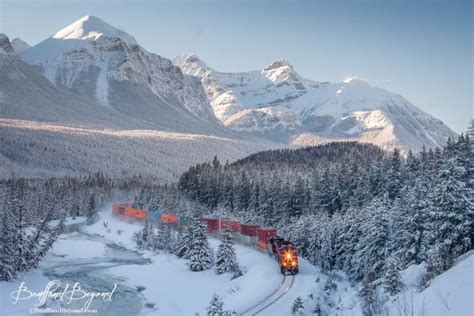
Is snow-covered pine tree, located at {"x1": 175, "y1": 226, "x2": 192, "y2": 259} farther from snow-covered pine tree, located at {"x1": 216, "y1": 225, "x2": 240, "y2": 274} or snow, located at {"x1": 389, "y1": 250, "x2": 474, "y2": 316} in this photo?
snow, located at {"x1": 389, "y1": 250, "x2": 474, "y2": 316}

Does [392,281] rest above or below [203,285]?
above

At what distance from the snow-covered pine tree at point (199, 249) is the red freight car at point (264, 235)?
6.20 metres

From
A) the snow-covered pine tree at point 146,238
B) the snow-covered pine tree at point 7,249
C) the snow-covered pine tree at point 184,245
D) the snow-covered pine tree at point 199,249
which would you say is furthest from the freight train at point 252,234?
the snow-covered pine tree at point 7,249

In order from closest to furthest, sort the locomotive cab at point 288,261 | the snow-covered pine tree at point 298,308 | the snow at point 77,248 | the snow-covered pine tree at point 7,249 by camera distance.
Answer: the snow-covered pine tree at point 298,308
the snow-covered pine tree at point 7,249
the locomotive cab at point 288,261
the snow at point 77,248

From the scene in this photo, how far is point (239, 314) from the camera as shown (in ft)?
121

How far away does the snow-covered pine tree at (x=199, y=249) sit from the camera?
55.7m

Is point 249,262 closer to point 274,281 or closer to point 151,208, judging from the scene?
point 274,281

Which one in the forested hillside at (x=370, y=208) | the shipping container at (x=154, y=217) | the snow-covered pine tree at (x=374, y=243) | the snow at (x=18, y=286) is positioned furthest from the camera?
the shipping container at (x=154, y=217)

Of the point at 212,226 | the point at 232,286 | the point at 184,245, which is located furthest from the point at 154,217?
the point at 232,286

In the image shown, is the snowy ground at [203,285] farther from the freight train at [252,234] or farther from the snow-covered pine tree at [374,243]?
the snow-covered pine tree at [374,243]

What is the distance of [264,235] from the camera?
2334 inches

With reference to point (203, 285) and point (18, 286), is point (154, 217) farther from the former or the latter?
point (18, 286)

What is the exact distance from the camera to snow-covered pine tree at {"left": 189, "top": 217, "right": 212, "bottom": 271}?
55728mm

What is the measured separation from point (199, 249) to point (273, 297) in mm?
17732
